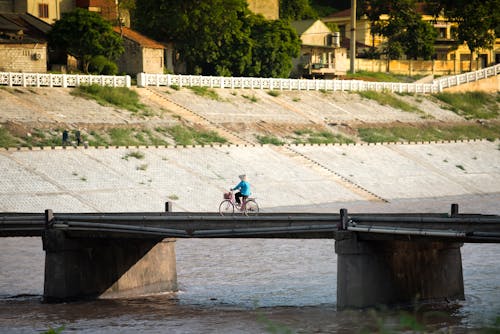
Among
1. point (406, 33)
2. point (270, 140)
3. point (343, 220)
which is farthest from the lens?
point (406, 33)

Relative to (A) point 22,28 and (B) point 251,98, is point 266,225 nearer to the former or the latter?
(B) point 251,98

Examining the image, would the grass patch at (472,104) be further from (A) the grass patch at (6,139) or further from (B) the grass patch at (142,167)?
(A) the grass patch at (6,139)

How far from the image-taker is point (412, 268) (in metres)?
31.8

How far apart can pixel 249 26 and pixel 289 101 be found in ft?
40.3

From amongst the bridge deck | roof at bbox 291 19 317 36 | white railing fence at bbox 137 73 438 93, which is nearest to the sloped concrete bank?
white railing fence at bbox 137 73 438 93

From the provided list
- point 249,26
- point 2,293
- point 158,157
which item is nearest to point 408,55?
point 249,26

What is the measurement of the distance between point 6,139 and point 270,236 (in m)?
32.2

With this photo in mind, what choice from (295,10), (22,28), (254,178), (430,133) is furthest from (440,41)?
(254,178)

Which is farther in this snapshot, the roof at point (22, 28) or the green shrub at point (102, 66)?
the green shrub at point (102, 66)

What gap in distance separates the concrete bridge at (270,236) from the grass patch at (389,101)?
193 ft

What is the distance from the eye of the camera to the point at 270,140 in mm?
73125

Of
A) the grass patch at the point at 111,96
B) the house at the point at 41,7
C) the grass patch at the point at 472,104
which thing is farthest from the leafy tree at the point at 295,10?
the grass patch at the point at 111,96

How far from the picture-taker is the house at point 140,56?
88188mm

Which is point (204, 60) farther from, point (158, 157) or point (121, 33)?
point (158, 157)
